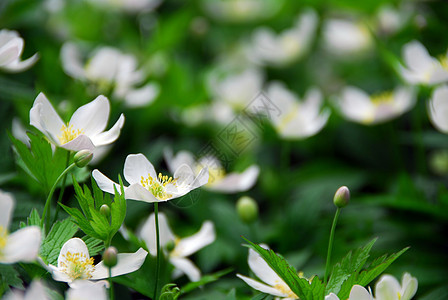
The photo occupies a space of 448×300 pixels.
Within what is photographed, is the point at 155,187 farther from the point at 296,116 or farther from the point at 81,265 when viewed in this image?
the point at 296,116

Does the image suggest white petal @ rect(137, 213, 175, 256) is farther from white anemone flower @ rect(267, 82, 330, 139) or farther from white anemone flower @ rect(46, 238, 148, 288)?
white anemone flower @ rect(267, 82, 330, 139)

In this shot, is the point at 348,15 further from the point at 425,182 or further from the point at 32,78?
the point at 32,78

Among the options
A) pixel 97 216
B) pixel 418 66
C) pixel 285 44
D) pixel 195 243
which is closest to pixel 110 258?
pixel 97 216

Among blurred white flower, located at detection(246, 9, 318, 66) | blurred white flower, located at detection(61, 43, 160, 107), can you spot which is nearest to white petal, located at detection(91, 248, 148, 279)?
blurred white flower, located at detection(61, 43, 160, 107)

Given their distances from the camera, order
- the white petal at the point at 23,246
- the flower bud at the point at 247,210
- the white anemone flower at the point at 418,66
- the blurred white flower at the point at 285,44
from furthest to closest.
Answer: the blurred white flower at the point at 285,44 < the white anemone flower at the point at 418,66 < the flower bud at the point at 247,210 < the white petal at the point at 23,246

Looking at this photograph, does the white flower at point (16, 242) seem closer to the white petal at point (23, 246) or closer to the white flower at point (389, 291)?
the white petal at point (23, 246)

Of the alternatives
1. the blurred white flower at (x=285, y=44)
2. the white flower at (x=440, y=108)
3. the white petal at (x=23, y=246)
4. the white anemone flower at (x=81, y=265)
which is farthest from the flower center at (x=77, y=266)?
the blurred white flower at (x=285, y=44)
